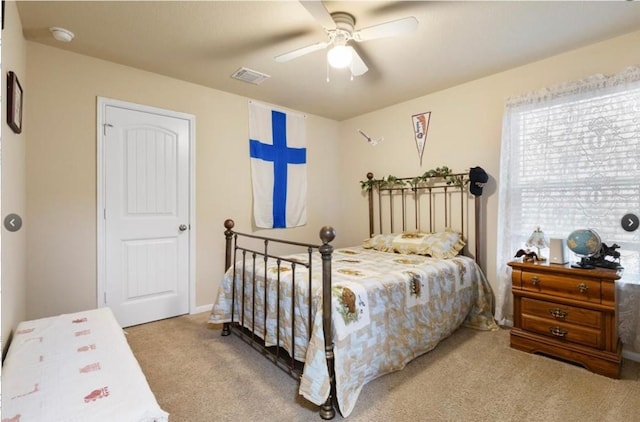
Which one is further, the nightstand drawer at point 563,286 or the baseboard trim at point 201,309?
the baseboard trim at point 201,309

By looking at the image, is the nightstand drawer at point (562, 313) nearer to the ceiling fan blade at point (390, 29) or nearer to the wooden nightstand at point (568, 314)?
the wooden nightstand at point (568, 314)

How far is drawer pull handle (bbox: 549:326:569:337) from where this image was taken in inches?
87.8

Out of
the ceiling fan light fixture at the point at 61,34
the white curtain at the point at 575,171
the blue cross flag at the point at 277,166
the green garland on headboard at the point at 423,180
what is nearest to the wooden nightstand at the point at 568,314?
the white curtain at the point at 575,171

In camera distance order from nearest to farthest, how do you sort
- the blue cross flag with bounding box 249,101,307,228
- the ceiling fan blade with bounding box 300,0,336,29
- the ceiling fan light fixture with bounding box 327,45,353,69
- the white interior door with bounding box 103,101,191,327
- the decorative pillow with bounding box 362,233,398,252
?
A: the ceiling fan blade with bounding box 300,0,336,29 < the ceiling fan light fixture with bounding box 327,45,353,69 < the white interior door with bounding box 103,101,191,327 < the decorative pillow with bounding box 362,233,398,252 < the blue cross flag with bounding box 249,101,307,228

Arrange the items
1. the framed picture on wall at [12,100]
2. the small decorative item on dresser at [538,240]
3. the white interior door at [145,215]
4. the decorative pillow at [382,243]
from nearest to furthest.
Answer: the framed picture on wall at [12,100]
the small decorative item on dresser at [538,240]
the white interior door at [145,215]
the decorative pillow at [382,243]

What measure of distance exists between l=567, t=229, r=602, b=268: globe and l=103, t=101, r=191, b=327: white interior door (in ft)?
10.8

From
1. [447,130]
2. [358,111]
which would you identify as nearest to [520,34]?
[447,130]

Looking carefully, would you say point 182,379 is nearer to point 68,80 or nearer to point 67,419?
point 67,419

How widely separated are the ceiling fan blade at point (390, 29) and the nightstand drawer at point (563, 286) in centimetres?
195

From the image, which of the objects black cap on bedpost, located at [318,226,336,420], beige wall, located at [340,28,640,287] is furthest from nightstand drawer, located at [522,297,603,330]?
black cap on bedpost, located at [318,226,336,420]

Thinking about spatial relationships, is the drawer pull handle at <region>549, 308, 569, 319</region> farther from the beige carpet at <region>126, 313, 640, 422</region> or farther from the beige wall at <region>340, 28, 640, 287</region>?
the beige wall at <region>340, 28, 640, 287</region>

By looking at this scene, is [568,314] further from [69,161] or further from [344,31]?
[69,161]

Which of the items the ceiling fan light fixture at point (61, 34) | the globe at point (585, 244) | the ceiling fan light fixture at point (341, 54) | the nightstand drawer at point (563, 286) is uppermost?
the ceiling fan light fixture at point (61, 34)

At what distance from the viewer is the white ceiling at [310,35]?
2008 mm
